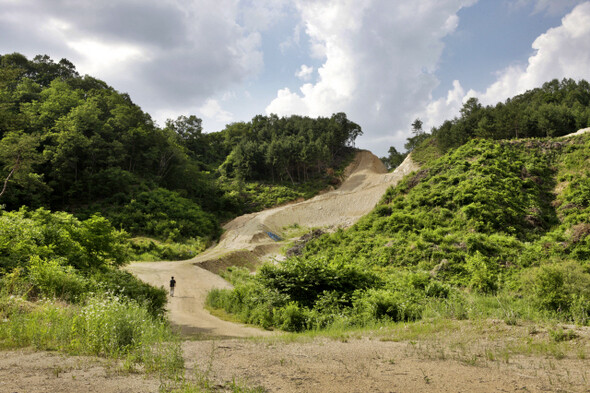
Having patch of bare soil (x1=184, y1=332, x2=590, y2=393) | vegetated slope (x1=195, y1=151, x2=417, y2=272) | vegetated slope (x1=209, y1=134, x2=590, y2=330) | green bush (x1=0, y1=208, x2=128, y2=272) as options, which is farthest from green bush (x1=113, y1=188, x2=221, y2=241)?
patch of bare soil (x1=184, y1=332, x2=590, y2=393)

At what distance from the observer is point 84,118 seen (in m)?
44.1

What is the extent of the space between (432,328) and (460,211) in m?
15.3

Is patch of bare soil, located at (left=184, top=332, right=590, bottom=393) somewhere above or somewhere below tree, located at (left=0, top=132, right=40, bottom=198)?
below

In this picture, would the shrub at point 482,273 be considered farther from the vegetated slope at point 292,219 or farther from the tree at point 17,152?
the tree at point 17,152

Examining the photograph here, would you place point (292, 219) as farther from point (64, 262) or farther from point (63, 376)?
point (63, 376)

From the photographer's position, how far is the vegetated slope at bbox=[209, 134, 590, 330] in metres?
10.6

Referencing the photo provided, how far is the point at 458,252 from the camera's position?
1694cm

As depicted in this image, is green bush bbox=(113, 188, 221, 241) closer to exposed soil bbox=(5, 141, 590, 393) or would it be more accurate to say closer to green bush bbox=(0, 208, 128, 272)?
green bush bbox=(0, 208, 128, 272)

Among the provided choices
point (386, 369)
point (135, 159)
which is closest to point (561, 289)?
point (386, 369)

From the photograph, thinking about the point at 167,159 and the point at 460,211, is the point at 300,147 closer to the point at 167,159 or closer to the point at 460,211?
the point at 167,159

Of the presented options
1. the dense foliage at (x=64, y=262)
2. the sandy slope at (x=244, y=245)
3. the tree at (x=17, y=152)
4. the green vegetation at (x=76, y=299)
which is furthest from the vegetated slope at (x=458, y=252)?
the tree at (x=17, y=152)

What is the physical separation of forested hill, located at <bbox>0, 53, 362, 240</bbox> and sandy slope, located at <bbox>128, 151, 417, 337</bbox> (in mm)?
5877

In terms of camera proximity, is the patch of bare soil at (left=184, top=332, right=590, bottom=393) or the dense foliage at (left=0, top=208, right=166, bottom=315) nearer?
the patch of bare soil at (left=184, top=332, right=590, bottom=393)

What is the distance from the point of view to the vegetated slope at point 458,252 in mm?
10641
